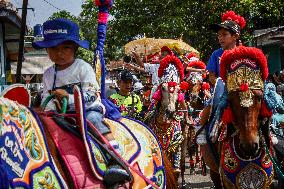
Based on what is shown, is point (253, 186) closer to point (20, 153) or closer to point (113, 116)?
point (113, 116)

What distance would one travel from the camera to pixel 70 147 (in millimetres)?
3859

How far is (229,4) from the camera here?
1991 centimetres

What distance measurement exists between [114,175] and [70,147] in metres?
0.40

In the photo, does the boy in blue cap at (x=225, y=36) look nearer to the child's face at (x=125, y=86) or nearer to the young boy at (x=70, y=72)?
the young boy at (x=70, y=72)

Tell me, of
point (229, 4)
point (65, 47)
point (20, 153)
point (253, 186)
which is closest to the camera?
point (20, 153)

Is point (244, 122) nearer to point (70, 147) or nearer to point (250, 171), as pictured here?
point (250, 171)

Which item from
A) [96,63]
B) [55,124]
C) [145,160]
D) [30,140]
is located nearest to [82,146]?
[55,124]

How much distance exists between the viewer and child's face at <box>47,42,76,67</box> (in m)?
4.25

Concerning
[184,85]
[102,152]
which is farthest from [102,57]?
[184,85]

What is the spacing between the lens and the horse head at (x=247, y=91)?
17.4ft

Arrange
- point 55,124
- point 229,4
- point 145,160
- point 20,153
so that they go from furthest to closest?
point 229,4 → point 145,160 → point 55,124 → point 20,153

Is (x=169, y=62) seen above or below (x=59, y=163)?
above

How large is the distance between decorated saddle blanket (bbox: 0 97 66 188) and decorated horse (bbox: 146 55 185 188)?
487 centimetres

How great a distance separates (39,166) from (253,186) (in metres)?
2.88
